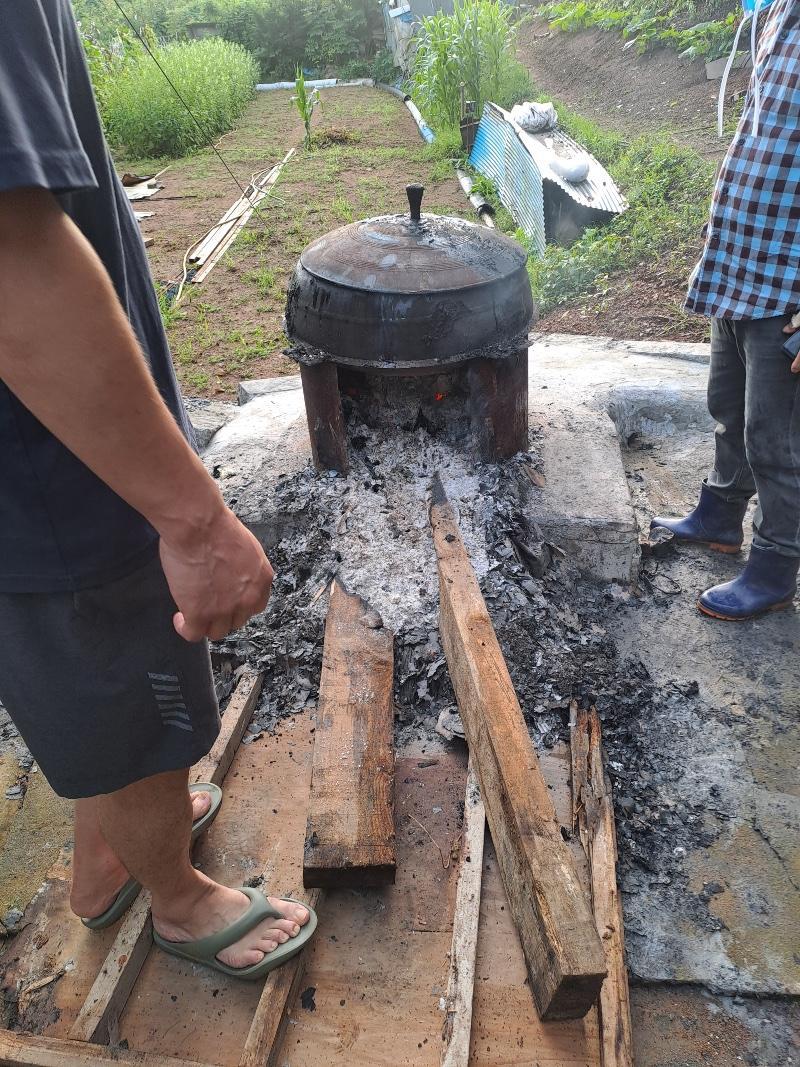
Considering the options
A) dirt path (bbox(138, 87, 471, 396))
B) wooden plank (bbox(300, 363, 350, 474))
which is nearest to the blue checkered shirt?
wooden plank (bbox(300, 363, 350, 474))

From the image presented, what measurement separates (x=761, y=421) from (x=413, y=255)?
1398 millimetres

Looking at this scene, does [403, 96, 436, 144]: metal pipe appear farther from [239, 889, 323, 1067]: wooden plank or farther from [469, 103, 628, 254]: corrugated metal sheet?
[239, 889, 323, 1067]: wooden plank

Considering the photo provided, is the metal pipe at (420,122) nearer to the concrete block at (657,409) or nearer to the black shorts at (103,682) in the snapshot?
the concrete block at (657,409)

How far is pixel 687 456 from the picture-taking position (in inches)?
154

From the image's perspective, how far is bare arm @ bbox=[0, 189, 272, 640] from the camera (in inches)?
36.2

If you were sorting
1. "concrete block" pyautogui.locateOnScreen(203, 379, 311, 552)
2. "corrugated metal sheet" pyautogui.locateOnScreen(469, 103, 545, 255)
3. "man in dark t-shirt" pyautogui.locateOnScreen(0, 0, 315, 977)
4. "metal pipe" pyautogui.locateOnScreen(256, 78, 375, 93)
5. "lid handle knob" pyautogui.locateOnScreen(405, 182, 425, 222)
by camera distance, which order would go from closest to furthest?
"man in dark t-shirt" pyautogui.locateOnScreen(0, 0, 315, 977) < "lid handle knob" pyautogui.locateOnScreen(405, 182, 425, 222) < "concrete block" pyautogui.locateOnScreen(203, 379, 311, 552) < "corrugated metal sheet" pyautogui.locateOnScreen(469, 103, 545, 255) < "metal pipe" pyautogui.locateOnScreen(256, 78, 375, 93)

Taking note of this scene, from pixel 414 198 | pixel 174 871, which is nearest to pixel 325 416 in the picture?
pixel 414 198

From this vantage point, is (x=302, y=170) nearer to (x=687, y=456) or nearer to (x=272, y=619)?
(x=687, y=456)

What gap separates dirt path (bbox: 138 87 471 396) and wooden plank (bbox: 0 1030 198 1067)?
429cm

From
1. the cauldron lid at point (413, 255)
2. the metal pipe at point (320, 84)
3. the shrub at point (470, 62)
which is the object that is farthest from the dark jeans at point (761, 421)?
the metal pipe at point (320, 84)

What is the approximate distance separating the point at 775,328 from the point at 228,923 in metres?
2.48

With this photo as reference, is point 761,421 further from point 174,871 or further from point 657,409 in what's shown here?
point 174,871

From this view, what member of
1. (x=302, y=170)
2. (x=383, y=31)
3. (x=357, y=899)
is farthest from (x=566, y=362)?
(x=383, y=31)

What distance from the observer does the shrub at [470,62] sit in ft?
33.9
